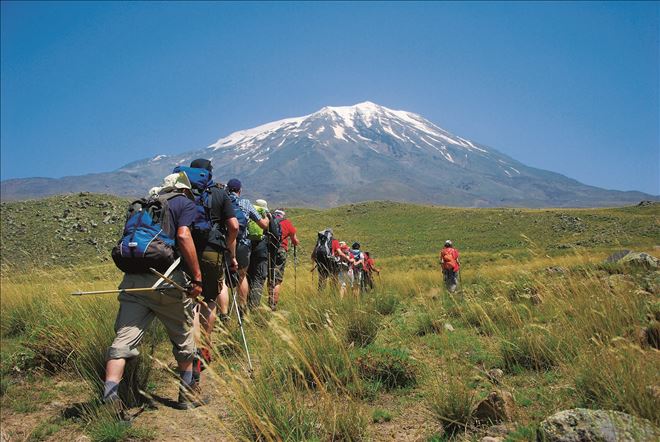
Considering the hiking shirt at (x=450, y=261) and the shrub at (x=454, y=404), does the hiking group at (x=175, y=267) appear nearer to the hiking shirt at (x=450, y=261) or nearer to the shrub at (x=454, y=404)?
the shrub at (x=454, y=404)

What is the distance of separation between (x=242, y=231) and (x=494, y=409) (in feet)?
13.1

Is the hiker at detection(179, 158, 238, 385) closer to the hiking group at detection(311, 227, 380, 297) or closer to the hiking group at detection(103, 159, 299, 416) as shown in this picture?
the hiking group at detection(103, 159, 299, 416)

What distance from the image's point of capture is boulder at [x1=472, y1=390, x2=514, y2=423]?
2994 mm

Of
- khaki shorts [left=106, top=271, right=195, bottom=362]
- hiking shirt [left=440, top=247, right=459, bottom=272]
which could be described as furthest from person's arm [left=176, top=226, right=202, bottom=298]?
hiking shirt [left=440, top=247, right=459, bottom=272]

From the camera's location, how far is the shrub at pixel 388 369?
4012 millimetres

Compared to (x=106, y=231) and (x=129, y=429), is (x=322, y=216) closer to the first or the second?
(x=106, y=231)

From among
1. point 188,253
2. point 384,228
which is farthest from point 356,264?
point 384,228

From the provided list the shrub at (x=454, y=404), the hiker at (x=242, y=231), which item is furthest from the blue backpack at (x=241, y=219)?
the shrub at (x=454, y=404)

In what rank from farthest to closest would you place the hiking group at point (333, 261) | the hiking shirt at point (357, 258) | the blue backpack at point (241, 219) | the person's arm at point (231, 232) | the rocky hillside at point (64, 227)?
1. the rocky hillside at point (64, 227)
2. the hiking shirt at point (357, 258)
3. the hiking group at point (333, 261)
4. the blue backpack at point (241, 219)
5. the person's arm at point (231, 232)

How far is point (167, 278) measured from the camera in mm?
3562

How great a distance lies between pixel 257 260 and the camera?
6980 mm

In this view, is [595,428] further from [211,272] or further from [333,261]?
[333,261]

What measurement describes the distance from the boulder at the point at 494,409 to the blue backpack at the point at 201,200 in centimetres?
292

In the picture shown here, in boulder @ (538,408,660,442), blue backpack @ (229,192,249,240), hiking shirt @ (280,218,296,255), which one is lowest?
boulder @ (538,408,660,442)
